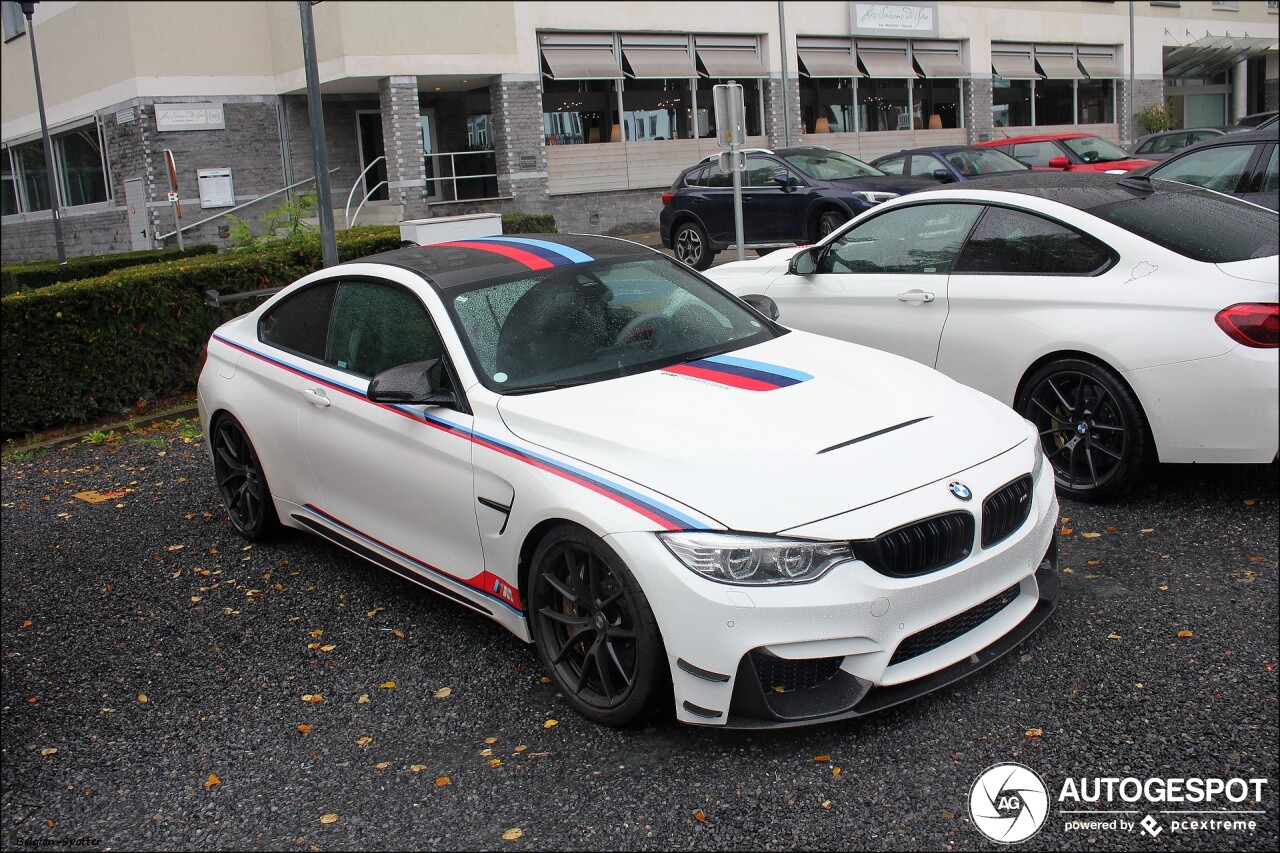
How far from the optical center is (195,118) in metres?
24.4

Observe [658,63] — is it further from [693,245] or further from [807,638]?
[807,638]

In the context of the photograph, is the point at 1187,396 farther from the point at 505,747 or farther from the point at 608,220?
the point at 608,220

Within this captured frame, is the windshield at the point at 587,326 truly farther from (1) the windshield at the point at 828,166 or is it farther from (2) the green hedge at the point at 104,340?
(1) the windshield at the point at 828,166

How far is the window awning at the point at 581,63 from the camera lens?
82.3 feet

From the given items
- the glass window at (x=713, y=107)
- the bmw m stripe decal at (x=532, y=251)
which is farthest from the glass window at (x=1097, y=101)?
the bmw m stripe decal at (x=532, y=251)

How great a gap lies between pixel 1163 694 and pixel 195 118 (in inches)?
972

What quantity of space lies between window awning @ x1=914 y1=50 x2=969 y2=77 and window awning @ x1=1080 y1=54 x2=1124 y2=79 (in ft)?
18.4

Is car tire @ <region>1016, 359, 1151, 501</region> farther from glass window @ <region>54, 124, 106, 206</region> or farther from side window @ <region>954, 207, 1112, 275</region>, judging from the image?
glass window @ <region>54, 124, 106, 206</region>

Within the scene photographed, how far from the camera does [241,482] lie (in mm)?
5910

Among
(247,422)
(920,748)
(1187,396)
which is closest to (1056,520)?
(1187,396)

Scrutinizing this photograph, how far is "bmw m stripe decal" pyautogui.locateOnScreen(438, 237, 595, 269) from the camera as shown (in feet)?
16.0

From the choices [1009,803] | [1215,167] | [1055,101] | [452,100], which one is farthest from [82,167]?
[1009,803]

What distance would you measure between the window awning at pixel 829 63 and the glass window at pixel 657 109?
350 cm

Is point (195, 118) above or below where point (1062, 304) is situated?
above
